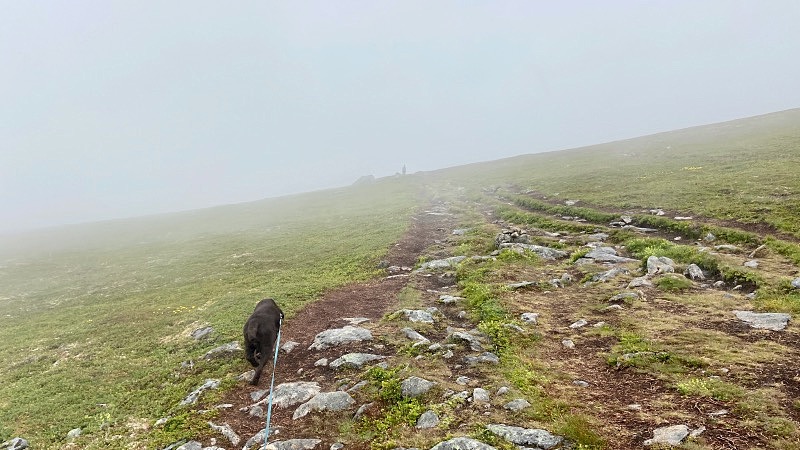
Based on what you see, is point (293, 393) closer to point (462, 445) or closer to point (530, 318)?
point (462, 445)

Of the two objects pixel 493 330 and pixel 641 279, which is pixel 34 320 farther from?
pixel 641 279

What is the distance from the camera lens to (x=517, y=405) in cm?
876

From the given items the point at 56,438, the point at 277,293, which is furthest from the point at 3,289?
the point at 56,438

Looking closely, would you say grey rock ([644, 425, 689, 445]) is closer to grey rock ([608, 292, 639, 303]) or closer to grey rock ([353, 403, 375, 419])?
grey rock ([353, 403, 375, 419])

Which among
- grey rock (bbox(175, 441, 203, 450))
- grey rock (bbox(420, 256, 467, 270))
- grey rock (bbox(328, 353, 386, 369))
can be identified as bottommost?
grey rock (bbox(175, 441, 203, 450))

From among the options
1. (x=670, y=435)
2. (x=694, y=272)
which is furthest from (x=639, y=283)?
(x=670, y=435)

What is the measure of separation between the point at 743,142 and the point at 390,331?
64470 mm

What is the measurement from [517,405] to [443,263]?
14.6 m

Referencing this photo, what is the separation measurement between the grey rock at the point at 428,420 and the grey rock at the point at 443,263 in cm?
1358

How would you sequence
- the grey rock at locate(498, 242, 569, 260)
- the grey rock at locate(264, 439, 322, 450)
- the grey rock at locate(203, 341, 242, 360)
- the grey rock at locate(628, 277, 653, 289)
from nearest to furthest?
the grey rock at locate(264, 439, 322, 450)
the grey rock at locate(203, 341, 242, 360)
the grey rock at locate(628, 277, 653, 289)
the grey rock at locate(498, 242, 569, 260)

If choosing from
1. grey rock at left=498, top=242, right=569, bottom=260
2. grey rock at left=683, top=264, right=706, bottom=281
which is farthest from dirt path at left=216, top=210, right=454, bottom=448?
grey rock at left=683, top=264, right=706, bottom=281

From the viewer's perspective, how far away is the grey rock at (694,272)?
15.7 m

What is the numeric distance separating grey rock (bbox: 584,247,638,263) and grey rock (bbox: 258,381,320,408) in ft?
48.9

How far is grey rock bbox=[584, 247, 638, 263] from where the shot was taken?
1906cm
